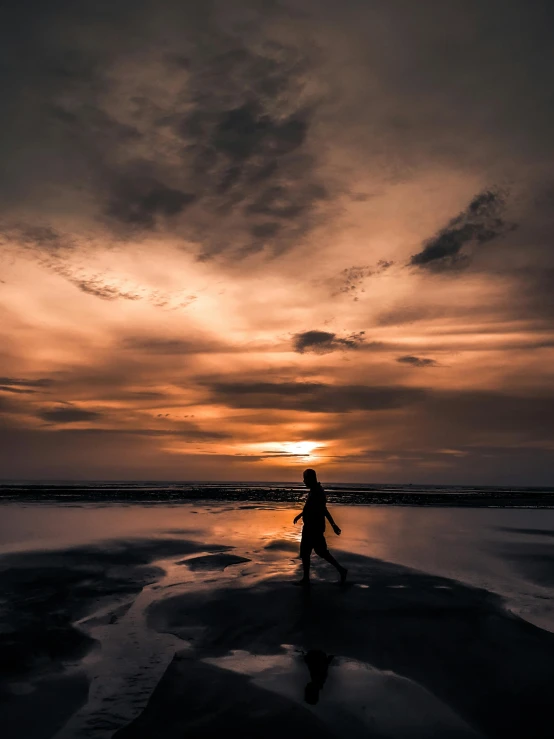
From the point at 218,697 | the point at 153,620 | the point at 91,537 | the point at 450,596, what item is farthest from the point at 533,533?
the point at 218,697

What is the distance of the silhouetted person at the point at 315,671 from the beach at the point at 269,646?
35 millimetres

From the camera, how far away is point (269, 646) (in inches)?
301

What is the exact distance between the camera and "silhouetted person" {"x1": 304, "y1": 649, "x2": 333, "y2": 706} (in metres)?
5.89

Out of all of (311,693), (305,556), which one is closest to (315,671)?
(311,693)

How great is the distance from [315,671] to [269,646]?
1196 millimetres

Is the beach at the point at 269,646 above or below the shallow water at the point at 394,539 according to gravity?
below

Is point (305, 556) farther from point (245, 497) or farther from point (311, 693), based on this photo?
point (245, 497)

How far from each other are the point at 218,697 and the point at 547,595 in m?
8.90

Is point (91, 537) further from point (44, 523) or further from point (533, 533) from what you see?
point (533, 533)

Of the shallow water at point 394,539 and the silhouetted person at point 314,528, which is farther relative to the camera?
the shallow water at point 394,539

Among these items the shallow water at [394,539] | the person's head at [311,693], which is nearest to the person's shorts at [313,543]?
the shallow water at [394,539]

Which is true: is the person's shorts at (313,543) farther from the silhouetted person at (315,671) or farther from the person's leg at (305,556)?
the silhouetted person at (315,671)

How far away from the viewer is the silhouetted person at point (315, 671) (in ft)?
19.3

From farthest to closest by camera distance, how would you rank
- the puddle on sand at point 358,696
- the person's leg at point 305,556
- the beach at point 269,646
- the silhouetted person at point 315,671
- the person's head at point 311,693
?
the person's leg at point 305,556, the silhouetted person at point 315,671, the person's head at point 311,693, the beach at point 269,646, the puddle on sand at point 358,696
